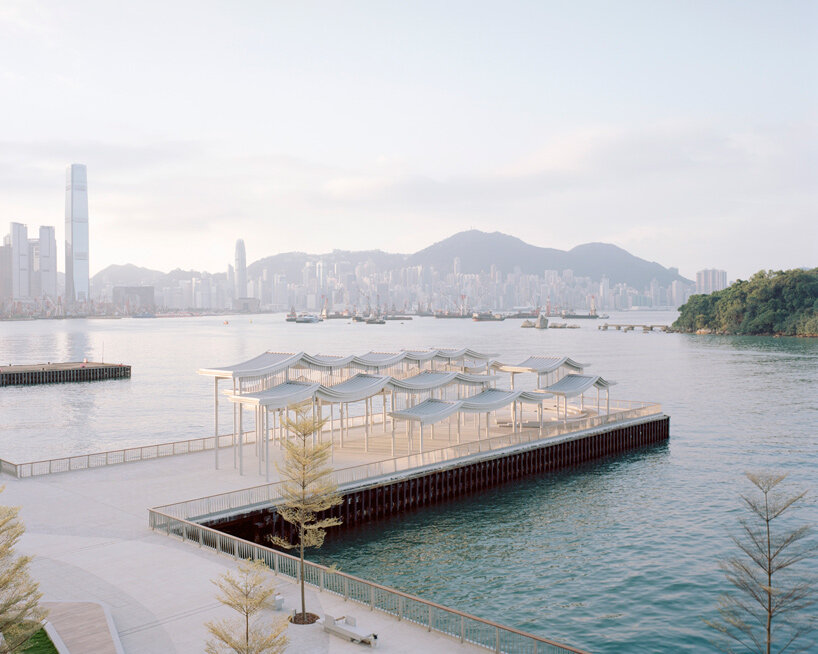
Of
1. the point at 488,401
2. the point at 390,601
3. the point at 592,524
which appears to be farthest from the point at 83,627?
the point at 488,401

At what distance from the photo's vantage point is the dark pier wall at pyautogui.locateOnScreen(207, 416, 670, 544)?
116 ft

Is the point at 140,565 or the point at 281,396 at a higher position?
the point at 281,396

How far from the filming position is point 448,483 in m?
45.6

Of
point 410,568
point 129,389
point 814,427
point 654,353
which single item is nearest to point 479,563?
point 410,568

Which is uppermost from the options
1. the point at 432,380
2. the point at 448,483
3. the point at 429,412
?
the point at 432,380

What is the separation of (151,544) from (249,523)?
→ 6.15 m

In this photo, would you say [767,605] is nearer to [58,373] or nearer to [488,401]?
[488,401]

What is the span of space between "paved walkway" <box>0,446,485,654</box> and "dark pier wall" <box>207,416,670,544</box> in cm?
396

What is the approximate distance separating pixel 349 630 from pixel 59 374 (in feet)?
393

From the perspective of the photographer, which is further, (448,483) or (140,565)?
(448,483)

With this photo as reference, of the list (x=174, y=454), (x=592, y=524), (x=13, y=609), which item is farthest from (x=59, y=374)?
(x=13, y=609)

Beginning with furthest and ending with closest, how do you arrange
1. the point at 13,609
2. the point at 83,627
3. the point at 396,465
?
the point at 396,465
the point at 83,627
the point at 13,609

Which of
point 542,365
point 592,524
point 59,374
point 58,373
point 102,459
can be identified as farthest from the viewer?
point 59,374

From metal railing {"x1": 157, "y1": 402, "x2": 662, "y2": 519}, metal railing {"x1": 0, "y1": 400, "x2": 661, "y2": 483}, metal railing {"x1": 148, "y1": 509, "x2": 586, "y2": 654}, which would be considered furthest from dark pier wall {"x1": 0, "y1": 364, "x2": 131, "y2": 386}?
metal railing {"x1": 148, "y1": 509, "x2": 586, "y2": 654}
